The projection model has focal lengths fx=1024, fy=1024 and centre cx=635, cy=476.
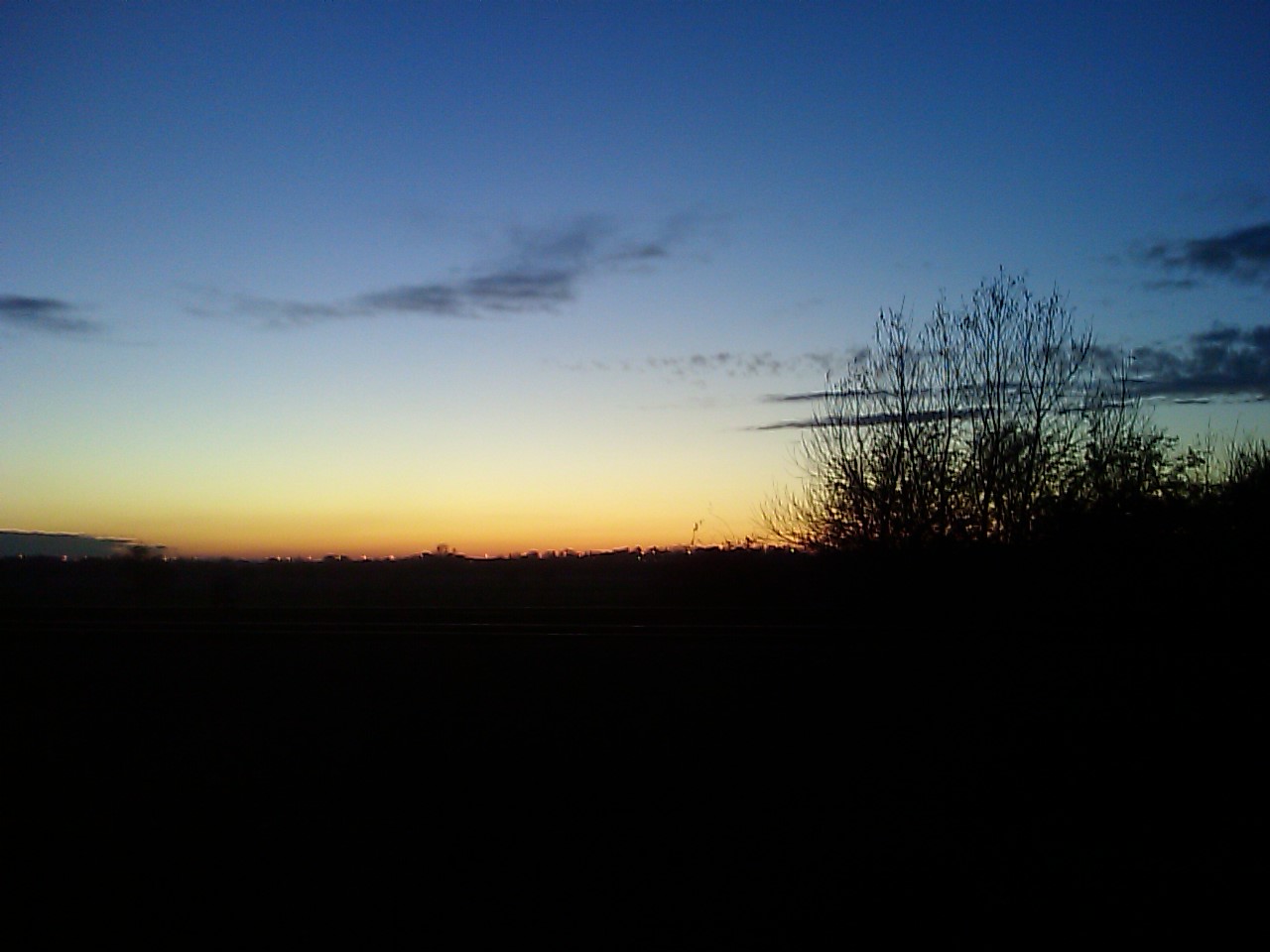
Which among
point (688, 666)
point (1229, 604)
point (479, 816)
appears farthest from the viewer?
point (1229, 604)

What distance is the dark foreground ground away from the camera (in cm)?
652

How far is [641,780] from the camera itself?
9.57m

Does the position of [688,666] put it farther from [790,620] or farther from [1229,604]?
[1229,604]

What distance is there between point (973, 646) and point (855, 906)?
35.3 feet

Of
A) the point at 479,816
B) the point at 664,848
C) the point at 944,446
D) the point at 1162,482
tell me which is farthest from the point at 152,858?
the point at 1162,482

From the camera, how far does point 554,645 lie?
675 inches

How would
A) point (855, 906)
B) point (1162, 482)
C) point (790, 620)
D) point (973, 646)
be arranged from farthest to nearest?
1. point (1162, 482)
2. point (790, 620)
3. point (973, 646)
4. point (855, 906)

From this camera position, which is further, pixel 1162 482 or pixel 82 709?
pixel 1162 482

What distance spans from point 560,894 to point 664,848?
1.14 metres

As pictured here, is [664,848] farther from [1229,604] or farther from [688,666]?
[1229,604]

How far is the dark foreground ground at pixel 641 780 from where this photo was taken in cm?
652

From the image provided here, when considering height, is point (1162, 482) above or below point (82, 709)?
above

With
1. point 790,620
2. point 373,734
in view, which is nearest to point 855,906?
point 373,734

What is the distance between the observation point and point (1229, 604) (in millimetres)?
24172
